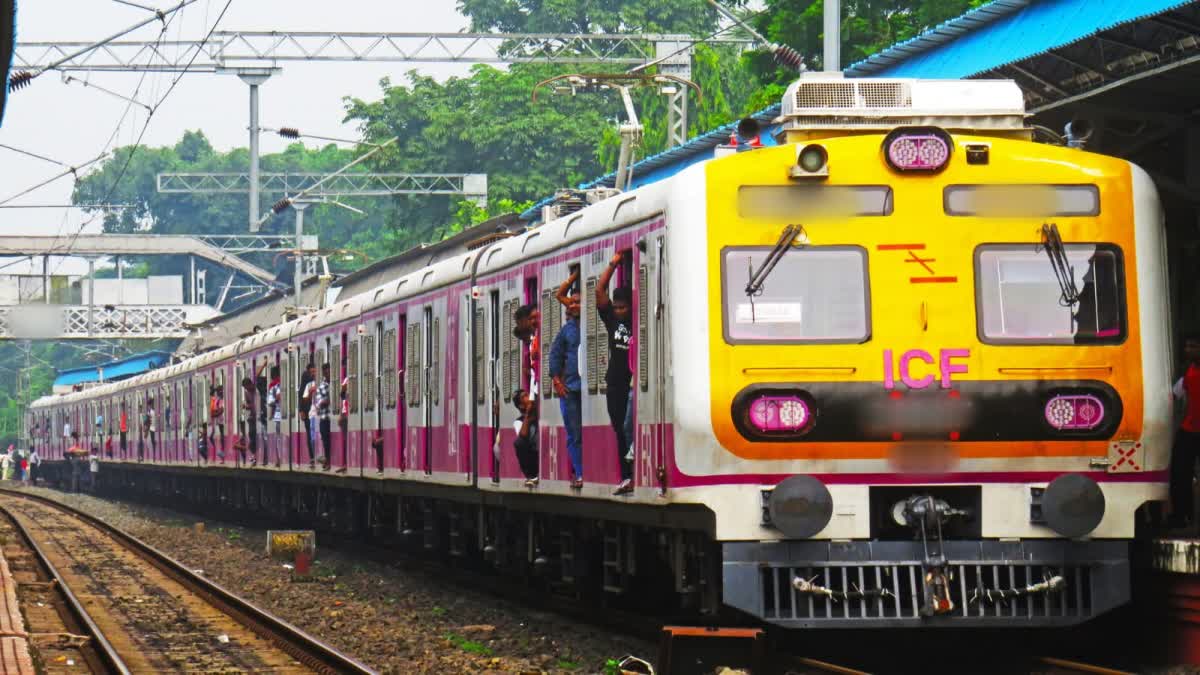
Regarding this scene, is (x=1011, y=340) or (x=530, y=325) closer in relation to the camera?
(x=1011, y=340)

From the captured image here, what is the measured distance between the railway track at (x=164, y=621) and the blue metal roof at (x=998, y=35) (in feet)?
20.8

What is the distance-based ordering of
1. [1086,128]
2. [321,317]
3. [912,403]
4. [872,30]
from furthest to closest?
[872,30]
[321,317]
[1086,128]
[912,403]

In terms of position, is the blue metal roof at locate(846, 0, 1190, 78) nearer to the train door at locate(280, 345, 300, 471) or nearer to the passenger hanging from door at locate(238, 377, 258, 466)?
the train door at locate(280, 345, 300, 471)

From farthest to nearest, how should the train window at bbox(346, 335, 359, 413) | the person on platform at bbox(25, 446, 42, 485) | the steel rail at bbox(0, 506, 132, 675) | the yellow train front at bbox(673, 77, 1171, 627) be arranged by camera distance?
the person on platform at bbox(25, 446, 42, 485) → the train window at bbox(346, 335, 359, 413) → the steel rail at bbox(0, 506, 132, 675) → the yellow train front at bbox(673, 77, 1171, 627)

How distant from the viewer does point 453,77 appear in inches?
2948

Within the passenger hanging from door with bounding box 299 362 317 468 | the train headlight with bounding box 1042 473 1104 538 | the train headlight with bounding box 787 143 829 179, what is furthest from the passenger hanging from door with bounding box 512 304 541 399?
the passenger hanging from door with bounding box 299 362 317 468

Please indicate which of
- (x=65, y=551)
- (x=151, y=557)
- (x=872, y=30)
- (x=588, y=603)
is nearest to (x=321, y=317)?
(x=151, y=557)

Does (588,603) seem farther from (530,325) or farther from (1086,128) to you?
(1086,128)

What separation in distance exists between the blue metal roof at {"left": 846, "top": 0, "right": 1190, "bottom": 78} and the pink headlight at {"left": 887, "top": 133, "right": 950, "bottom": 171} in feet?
11.5

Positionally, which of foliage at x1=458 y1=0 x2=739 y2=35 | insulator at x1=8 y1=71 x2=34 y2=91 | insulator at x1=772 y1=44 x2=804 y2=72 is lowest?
insulator at x1=772 y1=44 x2=804 y2=72

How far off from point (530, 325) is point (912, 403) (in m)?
4.93

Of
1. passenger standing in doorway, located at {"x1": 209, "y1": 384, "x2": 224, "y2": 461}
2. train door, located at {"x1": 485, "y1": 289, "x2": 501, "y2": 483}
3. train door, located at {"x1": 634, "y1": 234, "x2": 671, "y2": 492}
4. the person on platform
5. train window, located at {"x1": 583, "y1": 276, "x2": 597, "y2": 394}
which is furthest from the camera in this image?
the person on platform

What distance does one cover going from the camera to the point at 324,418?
2584cm

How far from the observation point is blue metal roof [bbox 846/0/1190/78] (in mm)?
16578
